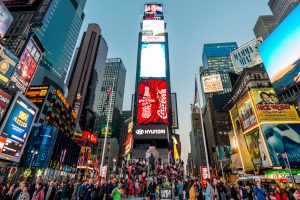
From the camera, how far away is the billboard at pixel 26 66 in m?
28.0

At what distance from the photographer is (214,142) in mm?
100875

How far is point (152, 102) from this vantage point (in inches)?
1451

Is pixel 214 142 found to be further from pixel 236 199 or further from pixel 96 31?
pixel 96 31

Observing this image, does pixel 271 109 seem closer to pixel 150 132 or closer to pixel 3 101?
pixel 150 132

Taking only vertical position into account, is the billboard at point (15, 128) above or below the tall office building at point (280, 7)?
below

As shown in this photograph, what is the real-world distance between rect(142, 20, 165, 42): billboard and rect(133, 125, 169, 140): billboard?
24691 millimetres

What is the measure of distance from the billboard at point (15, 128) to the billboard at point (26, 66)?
5380 mm

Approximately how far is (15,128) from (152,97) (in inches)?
931

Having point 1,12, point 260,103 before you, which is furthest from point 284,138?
point 1,12

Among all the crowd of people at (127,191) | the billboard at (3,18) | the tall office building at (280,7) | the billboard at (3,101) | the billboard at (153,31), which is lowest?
the crowd of people at (127,191)

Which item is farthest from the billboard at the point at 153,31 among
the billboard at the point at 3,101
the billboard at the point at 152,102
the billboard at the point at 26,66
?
the billboard at the point at 3,101

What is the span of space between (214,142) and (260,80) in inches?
2280

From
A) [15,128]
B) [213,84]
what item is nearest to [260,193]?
[213,84]

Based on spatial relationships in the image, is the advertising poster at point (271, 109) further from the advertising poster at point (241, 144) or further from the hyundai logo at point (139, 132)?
the hyundai logo at point (139, 132)
